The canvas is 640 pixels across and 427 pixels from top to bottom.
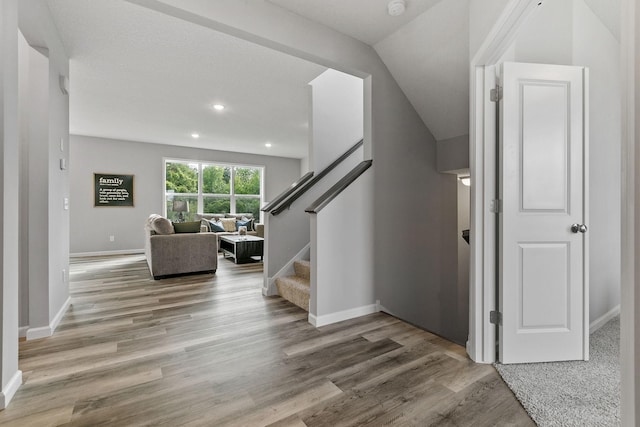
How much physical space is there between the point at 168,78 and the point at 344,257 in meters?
3.10

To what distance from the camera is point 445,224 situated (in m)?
3.60

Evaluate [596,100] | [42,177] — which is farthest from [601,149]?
[42,177]

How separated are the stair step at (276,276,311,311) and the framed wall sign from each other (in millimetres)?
5360

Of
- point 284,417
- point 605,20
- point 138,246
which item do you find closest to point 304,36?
point 605,20

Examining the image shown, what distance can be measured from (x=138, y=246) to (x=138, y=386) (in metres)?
6.13

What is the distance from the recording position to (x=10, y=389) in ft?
5.06

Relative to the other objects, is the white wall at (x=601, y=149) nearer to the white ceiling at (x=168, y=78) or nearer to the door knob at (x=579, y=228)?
the door knob at (x=579, y=228)

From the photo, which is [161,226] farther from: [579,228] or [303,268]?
[579,228]

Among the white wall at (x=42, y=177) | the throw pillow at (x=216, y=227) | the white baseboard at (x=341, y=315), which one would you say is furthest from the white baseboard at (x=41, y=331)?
the throw pillow at (x=216, y=227)

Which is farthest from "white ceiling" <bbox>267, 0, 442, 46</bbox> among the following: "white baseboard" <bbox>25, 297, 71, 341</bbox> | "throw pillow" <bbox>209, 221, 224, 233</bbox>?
"throw pillow" <bbox>209, 221, 224, 233</bbox>

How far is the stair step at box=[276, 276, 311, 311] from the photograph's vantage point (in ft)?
9.57

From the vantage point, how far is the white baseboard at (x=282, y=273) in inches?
135

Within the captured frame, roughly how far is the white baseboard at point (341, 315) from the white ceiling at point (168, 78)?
2703 mm

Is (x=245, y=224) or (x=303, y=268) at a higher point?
(x=245, y=224)
